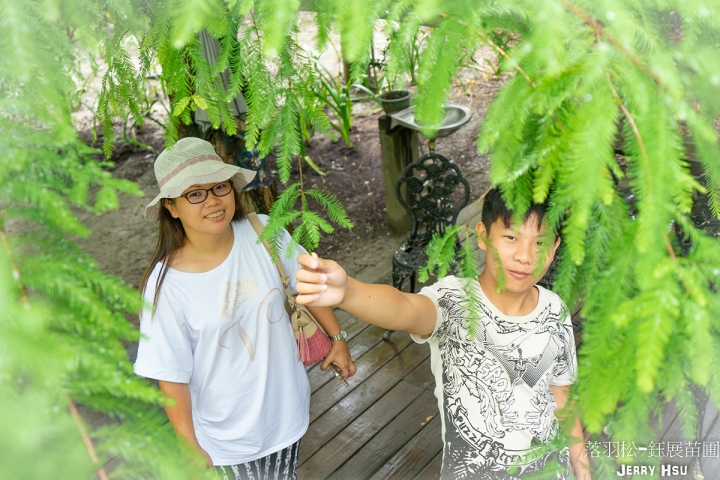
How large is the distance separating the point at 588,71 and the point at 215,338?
4.91ft

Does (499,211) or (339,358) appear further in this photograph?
(339,358)

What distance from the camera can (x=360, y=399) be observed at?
11.8 ft

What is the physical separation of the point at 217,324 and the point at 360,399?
5.74 feet

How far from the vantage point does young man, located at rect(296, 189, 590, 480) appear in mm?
1789

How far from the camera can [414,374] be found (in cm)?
375

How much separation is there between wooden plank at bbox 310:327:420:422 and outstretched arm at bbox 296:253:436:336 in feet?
5.98

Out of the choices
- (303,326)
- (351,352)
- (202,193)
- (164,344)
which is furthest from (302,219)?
(351,352)

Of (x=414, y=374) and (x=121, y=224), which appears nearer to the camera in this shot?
(x=414, y=374)

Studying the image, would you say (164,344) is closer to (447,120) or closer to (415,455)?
(415,455)

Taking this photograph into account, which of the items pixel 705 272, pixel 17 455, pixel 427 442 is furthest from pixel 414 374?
pixel 17 455

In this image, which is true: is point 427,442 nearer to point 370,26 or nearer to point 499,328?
point 499,328

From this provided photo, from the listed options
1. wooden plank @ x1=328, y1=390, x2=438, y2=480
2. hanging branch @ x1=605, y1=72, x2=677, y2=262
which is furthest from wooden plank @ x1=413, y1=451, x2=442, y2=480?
hanging branch @ x1=605, y1=72, x2=677, y2=262

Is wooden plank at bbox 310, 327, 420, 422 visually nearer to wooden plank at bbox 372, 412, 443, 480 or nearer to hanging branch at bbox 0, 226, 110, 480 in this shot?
wooden plank at bbox 372, 412, 443, 480

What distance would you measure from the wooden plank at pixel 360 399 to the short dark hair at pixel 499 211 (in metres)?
1.94
